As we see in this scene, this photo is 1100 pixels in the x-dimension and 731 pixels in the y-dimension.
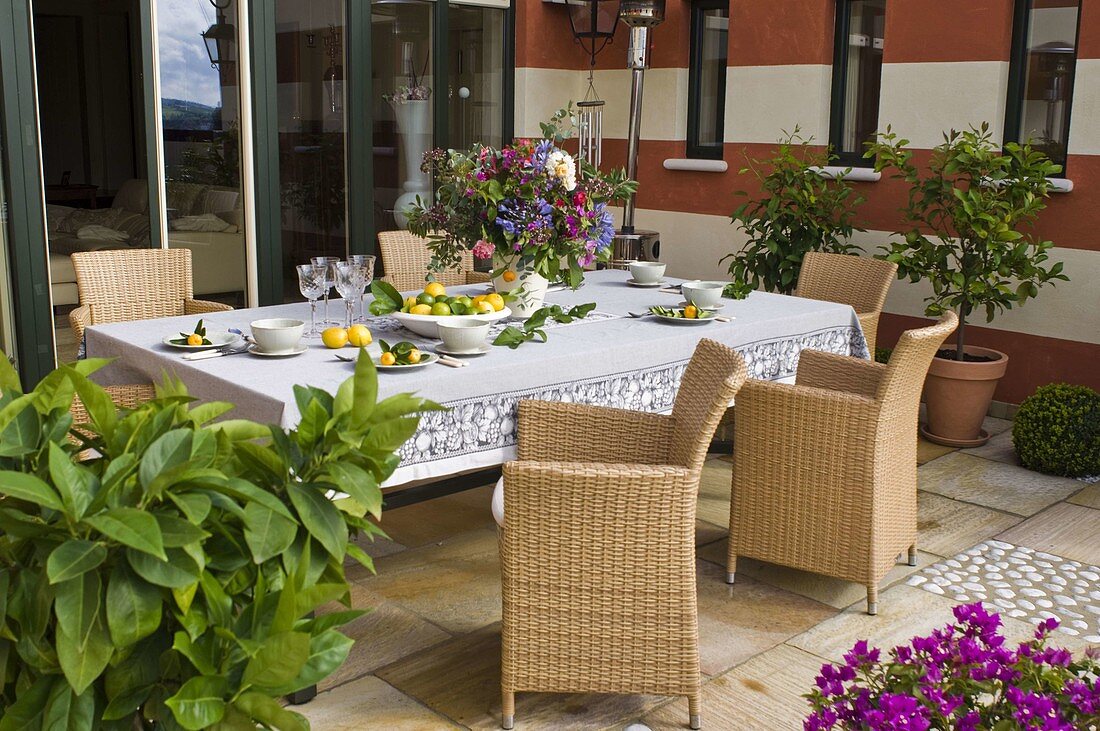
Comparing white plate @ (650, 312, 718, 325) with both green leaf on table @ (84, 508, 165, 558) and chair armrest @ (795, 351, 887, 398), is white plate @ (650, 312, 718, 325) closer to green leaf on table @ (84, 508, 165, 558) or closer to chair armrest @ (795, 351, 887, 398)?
chair armrest @ (795, 351, 887, 398)

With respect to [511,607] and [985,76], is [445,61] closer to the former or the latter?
[985,76]

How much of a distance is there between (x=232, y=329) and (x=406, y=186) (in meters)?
3.19

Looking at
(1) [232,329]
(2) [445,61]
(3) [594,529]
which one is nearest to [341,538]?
(3) [594,529]

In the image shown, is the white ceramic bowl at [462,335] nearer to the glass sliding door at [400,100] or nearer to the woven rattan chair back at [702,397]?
the woven rattan chair back at [702,397]

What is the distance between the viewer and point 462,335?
3.14 m

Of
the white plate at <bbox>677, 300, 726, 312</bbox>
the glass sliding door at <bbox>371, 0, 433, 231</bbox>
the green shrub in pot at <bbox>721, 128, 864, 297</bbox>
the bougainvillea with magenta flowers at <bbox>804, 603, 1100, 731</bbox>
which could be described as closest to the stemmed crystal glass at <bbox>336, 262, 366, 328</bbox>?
the white plate at <bbox>677, 300, 726, 312</bbox>

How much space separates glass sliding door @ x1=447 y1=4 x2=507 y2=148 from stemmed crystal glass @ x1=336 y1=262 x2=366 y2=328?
351 cm

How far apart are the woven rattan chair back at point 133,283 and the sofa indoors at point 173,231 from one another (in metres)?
0.87

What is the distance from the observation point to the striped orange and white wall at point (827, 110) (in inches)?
212

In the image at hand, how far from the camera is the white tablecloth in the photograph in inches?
113

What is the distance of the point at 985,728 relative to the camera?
122 cm

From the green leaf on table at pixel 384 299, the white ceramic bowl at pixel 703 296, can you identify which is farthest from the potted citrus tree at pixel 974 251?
the green leaf on table at pixel 384 299

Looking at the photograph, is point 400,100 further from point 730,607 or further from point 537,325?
point 730,607

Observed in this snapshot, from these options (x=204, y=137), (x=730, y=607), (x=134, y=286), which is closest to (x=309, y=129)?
(x=204, y=137)
